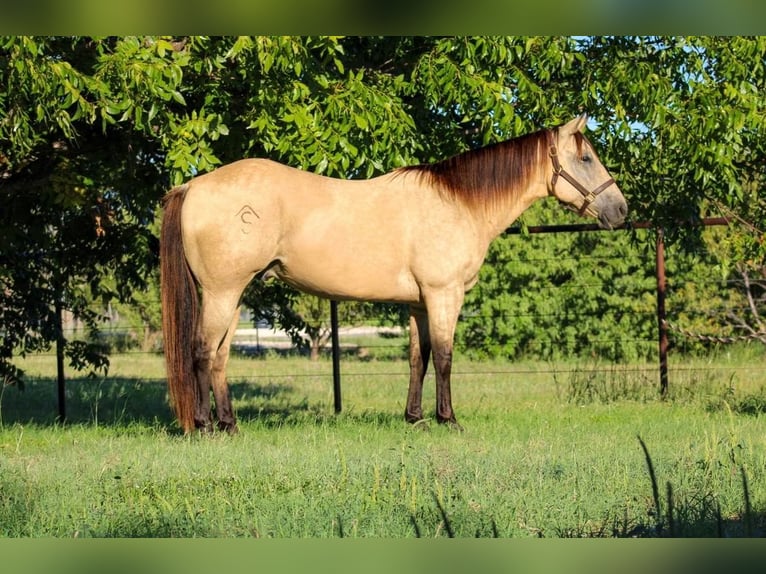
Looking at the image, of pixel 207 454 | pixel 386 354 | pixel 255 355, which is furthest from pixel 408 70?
pixel 255 355

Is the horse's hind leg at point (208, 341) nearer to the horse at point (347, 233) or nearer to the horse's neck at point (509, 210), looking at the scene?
the horse at point (347, 233)

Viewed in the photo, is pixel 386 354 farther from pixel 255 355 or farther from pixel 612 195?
pixel 612 195

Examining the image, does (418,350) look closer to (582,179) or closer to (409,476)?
(582,179)

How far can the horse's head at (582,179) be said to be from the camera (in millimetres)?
8008

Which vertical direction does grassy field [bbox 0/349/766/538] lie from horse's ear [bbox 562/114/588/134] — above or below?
below

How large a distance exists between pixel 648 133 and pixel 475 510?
16.5 ft

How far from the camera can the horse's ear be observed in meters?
7.87

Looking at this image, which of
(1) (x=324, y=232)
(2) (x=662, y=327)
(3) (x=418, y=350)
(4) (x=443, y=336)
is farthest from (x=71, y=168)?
(2) (x=662, y=327)

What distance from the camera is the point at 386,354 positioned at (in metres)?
22.0

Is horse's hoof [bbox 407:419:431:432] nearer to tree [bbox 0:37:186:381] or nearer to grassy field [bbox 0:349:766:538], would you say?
grassy field [bbox 0:349:766:538]

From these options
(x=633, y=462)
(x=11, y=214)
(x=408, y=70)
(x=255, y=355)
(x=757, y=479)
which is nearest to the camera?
(x=757, y=479)

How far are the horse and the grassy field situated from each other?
0.75m

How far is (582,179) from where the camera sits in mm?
8117

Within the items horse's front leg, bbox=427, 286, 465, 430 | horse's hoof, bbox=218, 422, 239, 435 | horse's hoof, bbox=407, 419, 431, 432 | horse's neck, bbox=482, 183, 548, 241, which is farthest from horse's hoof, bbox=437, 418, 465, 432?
horse's hoof, bbox=218, 422, 239, 435
